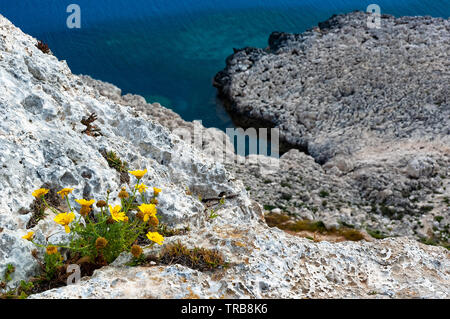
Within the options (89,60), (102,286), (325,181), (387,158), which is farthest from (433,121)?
(89,60)

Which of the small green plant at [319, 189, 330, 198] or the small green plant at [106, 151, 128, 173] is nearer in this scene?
the small green plant at [106, 151, 128, 173]

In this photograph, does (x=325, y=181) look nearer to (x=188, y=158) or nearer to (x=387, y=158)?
(x=387, y=158)

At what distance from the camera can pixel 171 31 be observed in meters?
46.2

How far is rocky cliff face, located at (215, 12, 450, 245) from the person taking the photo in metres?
19.0

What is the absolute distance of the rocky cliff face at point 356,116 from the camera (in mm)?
19000

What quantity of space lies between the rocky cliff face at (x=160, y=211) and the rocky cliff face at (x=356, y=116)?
999cm

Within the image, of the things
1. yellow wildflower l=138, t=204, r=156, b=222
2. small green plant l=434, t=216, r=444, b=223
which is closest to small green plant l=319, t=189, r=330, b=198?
small green plant l=434, t=216, r=444, b=223

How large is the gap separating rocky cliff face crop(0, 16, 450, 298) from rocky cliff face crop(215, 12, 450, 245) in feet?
32.8

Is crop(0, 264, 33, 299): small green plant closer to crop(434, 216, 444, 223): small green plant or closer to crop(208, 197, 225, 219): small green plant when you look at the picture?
crop(208, 197, 225, 219): small green plant

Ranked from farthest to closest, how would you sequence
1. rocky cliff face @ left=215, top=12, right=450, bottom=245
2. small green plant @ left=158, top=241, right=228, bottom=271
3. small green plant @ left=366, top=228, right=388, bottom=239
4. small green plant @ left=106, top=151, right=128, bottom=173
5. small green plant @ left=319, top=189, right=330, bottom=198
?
small green plant @ left=319, top=189, right=330, bottom=198, rocky cliff face @ left=215, top=12, right=450, bottom=245, small green plant @ left=366, top=228, right=388, bottom=239, small green plant @ left=106, top=151, right=128, bottom=173, small green plant @ left=158, top=241, right=228, bottom=271

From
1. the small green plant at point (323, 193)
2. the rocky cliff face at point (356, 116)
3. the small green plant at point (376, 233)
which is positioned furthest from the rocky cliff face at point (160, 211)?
the small green plant at point (323, 193)

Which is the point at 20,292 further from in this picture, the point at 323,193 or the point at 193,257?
the point at 323,193

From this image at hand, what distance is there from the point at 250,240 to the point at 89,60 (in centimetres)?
3750

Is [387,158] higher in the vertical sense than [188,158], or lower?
higher
